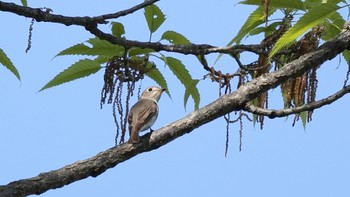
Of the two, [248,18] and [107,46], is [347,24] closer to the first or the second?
[248,18]

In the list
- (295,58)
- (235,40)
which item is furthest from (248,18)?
(295,58)

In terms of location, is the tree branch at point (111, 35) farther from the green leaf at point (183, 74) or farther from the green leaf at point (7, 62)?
the green leaf at point (7, 62)

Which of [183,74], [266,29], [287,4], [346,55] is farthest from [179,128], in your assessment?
[346,55]

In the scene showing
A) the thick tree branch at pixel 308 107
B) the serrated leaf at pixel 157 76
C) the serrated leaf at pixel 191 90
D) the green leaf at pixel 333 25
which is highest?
the green leaf at pixel 333 25

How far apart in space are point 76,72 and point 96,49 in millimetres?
248

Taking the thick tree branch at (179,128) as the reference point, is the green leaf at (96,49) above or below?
above

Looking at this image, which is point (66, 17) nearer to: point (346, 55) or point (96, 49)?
point (96, 49)

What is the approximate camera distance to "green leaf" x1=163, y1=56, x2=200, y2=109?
19.4 feet

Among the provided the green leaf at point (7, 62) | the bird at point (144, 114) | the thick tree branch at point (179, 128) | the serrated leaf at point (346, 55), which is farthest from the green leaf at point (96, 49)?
the bird at point (144, 114)

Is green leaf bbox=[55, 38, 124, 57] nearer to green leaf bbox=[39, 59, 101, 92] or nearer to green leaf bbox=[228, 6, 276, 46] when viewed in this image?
green leaf bbox=[39, 59, 101, 92]

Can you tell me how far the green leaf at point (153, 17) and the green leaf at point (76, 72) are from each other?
549 millimetres

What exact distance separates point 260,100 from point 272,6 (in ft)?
2.71

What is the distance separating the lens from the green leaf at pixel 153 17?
5.86m

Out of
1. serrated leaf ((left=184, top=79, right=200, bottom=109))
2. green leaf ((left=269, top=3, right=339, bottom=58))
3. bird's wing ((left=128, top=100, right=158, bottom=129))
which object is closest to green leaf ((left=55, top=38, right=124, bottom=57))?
serrated leaf ((left=184, top=79, right=200, bottom=109))
